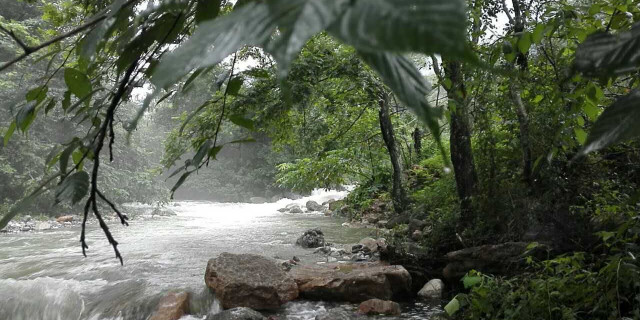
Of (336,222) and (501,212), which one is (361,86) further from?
(336,222)

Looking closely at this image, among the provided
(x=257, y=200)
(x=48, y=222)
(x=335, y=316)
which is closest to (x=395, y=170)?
(x=335, y=316)

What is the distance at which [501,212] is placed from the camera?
4008mm

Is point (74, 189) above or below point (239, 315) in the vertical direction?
above

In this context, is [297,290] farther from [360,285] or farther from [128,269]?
[128,269]

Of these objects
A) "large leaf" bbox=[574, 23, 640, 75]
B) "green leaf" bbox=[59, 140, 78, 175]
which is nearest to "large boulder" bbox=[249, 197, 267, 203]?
"green leaf" bbox=[59, 140, 78, 175]

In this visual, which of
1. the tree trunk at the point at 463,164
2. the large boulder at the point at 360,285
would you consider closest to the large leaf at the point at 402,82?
the large boulder at the point at 360,285

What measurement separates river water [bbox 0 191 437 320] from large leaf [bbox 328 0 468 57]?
11.9 feet

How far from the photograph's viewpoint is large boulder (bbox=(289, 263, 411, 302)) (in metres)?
3.93

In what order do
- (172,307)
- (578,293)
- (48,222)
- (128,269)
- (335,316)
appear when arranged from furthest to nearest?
(48,222)
(128,269)
(172,307)
(335,316)
(578,293)

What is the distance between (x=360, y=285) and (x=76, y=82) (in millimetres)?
3692

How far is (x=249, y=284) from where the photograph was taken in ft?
13.2

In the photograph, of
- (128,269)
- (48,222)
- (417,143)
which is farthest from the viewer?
(48,222)

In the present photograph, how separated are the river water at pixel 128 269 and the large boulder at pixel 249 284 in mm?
127

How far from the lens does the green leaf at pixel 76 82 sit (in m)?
0.56
